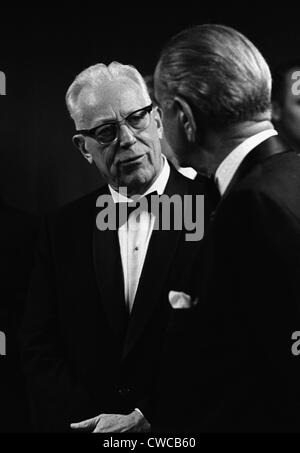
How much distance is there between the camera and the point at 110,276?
2.51 meters

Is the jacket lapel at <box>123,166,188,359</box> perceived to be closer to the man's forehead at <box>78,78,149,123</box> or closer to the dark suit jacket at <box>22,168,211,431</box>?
the dark suit jacket at <box>22,168,211,431</box>

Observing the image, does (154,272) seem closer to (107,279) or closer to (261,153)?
(107,279)

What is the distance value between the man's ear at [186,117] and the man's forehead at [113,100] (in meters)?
0.44

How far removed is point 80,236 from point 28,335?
407 mm

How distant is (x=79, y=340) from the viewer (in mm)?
Answer: 2521

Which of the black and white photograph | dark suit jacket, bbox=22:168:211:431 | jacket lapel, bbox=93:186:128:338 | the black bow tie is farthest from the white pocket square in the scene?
the black bow tie

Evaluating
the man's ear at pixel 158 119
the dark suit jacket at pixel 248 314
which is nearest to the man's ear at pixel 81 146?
the man's ear at pixel 158 119

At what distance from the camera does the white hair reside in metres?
2.46

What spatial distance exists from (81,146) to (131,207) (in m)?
0.29

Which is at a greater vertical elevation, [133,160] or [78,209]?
[133,160]

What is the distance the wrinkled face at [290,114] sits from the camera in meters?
2.49

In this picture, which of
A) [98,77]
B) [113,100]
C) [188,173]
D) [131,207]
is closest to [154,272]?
[131,207]
